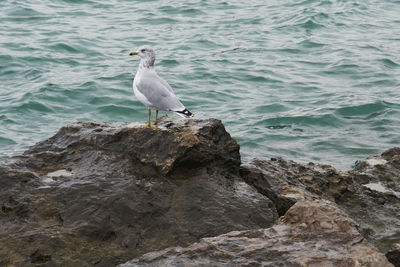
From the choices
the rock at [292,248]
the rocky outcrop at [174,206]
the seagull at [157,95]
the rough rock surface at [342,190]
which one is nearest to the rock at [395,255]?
the rocky outcrop at [174,206]

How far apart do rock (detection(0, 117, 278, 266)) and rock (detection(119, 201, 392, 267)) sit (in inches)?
23.8

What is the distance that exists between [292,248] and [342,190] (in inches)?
98.0

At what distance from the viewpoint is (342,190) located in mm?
5902

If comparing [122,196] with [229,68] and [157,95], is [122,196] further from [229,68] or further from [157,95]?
[229,68]

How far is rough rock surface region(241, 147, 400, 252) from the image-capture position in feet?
17.3

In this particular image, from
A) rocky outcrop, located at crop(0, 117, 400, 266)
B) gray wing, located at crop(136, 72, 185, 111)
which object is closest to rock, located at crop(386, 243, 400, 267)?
rocky outcrop, located at crop(0, 117, 400, 266)

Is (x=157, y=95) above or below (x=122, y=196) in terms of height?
above

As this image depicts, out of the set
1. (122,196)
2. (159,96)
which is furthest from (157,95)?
(122,196)

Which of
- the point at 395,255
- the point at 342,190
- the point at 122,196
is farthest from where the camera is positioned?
the point at 342,190

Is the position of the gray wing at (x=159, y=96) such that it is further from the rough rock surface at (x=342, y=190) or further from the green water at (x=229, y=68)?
the green water at (x=229, y=68)

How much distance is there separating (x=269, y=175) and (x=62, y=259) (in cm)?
226

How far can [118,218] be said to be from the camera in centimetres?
439

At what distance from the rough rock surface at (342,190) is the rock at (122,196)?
0.30 meters

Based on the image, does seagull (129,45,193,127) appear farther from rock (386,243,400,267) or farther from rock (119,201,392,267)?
rock (386,243,400,267)
